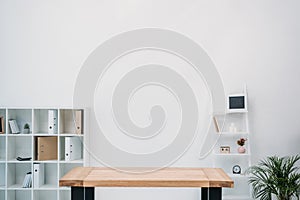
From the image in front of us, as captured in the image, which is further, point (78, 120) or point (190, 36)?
point (190, 36)

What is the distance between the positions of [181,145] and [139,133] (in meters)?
0.46

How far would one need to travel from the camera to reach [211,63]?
4746 millimetres

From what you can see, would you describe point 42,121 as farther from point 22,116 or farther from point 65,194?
point 65,194

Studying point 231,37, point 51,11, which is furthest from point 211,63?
point 51,11

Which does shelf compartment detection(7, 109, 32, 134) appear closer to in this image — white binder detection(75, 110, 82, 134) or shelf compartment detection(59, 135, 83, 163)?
shelf compartment detection(59, 135, 83, 163)

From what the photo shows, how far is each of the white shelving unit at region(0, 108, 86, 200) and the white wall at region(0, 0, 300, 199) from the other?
0.52 feet

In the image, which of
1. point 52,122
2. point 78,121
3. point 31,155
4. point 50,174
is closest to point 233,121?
point 78,121

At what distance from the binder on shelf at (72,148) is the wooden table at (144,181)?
154 centimetres

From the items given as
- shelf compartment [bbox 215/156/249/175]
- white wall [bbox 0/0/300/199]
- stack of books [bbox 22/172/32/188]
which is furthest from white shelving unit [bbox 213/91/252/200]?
stack of books [bbox 22/172/32/188]

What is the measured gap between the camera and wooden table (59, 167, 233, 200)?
109 inches

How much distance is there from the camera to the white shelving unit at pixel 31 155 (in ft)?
15.1

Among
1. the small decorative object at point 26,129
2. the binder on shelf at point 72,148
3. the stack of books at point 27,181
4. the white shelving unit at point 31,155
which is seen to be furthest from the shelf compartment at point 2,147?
the binder on shelf at point 72,148

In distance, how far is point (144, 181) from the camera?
2.76 m

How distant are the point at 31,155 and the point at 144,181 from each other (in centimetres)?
230
